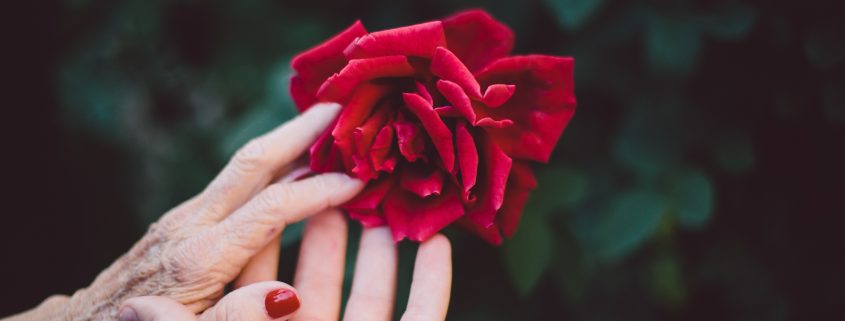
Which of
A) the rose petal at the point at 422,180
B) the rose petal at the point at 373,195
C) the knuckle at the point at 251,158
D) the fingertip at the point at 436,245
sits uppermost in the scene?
the knuckle at the point at 251,158

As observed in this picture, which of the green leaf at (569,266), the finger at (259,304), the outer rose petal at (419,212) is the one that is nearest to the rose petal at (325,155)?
the outer rose petal at (419,212)

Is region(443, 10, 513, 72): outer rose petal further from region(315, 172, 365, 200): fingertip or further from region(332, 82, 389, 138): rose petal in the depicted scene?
region(315, 172, 365, 200): fingertip

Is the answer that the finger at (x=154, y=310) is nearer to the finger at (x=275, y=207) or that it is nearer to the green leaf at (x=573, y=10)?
the finger at (x=275, y=207)

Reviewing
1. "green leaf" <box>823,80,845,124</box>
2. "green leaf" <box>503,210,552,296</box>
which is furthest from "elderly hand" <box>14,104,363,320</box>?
"green leaf" <box>823,80,845,124</box>

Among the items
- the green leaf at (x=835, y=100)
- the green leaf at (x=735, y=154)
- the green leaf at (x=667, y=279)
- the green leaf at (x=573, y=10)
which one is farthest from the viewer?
the green leaf at (x=667, y=279)

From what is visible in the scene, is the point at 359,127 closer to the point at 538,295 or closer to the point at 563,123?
the point at 563,123

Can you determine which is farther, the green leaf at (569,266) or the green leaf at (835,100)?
the green leaf at (569,266)
